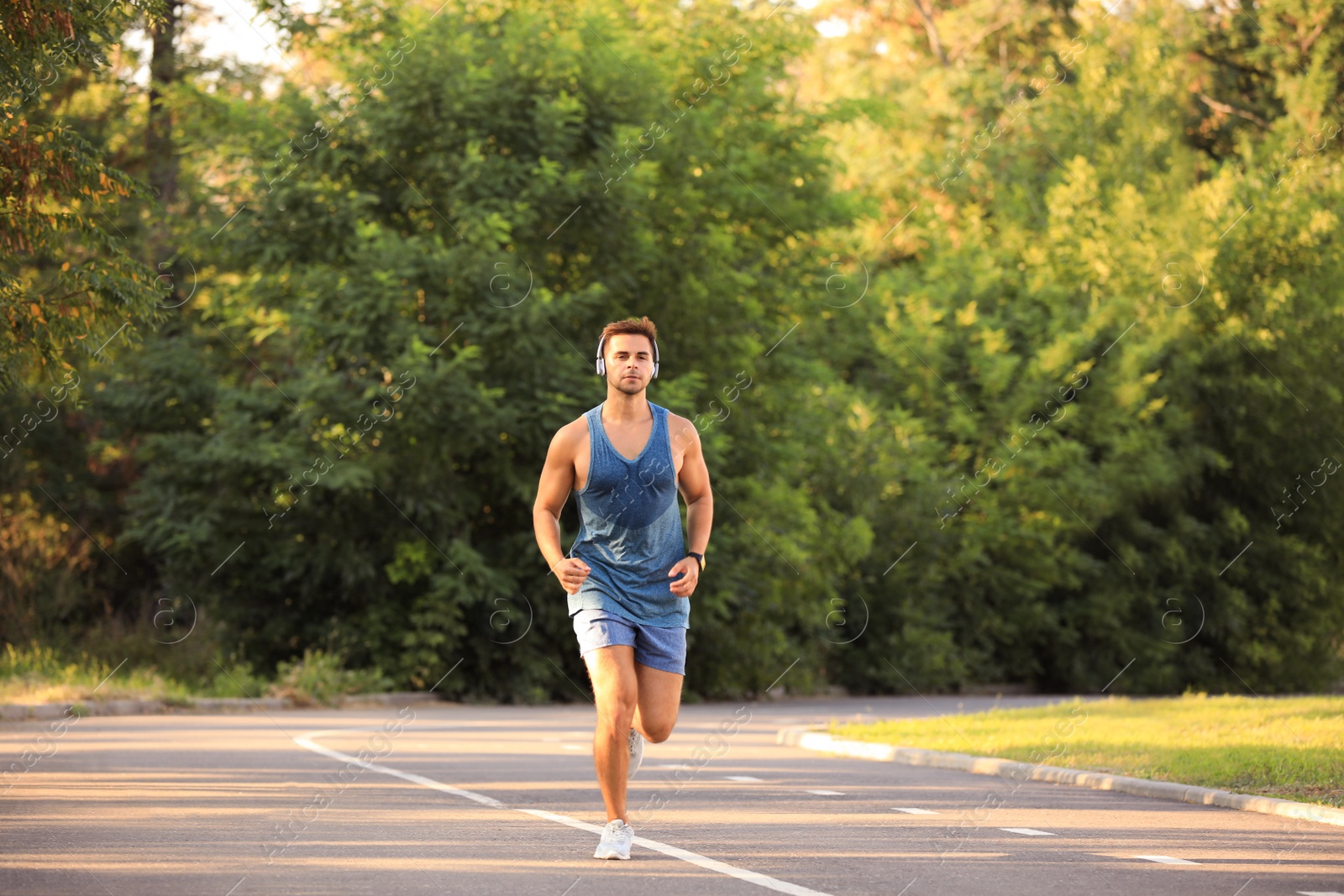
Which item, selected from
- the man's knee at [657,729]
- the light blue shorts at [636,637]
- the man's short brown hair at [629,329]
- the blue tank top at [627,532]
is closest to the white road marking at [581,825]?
the man's knee at [657,729]

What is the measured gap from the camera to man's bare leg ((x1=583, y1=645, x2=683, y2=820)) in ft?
24.7

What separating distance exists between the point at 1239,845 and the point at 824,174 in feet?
71.2

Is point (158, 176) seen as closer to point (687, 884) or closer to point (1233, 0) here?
point (687, 884)

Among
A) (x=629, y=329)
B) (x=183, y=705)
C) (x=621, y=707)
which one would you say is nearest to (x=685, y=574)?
(x=621, y=707)

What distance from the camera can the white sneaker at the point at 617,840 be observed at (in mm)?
7738

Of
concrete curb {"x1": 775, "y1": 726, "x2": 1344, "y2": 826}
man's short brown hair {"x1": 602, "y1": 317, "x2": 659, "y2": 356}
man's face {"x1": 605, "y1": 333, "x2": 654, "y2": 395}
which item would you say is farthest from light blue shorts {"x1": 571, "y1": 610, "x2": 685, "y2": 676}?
concrete curb {"x1": 775, "y1": 726, "x2": 1344, "y2": 826}

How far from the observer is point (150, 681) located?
2222 centimetres

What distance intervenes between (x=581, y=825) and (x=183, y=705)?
13.1 meters

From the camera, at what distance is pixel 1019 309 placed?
1481 inches

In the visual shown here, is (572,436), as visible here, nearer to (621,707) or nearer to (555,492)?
(555,492)

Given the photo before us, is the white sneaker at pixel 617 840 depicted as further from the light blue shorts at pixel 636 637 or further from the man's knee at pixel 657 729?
the light blue shorts at pixel 636 637

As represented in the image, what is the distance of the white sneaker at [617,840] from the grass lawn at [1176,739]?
5002 millimetres

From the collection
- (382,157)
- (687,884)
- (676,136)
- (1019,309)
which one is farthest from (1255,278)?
(687,884)

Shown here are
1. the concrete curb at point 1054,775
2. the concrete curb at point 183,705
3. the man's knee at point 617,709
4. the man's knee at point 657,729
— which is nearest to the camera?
the man's knee at point 617,709
